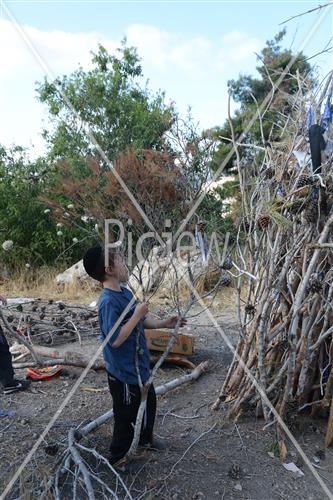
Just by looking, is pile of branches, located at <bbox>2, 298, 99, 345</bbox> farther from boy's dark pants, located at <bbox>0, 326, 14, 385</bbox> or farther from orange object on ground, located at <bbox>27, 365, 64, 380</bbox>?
boy's dark pants, located at <bbox>0, 326, 14, 385</bbox>

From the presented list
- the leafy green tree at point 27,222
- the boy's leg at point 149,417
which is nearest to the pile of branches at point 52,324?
the boy's leg at point 149,417

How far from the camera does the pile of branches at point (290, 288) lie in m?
2.85

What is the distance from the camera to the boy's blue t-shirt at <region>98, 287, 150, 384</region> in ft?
8.41

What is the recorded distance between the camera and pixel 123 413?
107 inches

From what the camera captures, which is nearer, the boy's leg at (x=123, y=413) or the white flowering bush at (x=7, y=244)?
the boy's leg at (x=123, y=413)

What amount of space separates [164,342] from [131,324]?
2.06 meters

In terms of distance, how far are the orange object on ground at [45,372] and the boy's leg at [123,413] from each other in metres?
1.63

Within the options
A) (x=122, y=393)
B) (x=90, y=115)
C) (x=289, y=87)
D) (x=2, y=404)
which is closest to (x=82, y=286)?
(x=90, y=115)

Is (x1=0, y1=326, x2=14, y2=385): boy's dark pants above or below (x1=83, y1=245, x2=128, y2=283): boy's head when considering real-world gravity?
below

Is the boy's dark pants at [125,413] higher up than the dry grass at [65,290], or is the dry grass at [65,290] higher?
the boy's dark pants at [125,413]

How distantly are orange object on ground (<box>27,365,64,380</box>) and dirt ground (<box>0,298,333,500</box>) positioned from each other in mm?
138

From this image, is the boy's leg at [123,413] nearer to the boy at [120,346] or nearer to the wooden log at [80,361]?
the boy at [120,346]

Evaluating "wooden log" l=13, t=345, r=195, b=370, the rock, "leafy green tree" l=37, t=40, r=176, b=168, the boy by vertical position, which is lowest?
"wooden log" l=13, t=345, r=195, b=370

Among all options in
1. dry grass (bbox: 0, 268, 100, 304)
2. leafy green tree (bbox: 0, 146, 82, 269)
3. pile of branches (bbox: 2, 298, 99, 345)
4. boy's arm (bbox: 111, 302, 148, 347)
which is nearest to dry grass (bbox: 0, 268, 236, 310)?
dry grass (bbox: 0, 268, 100, 304)
